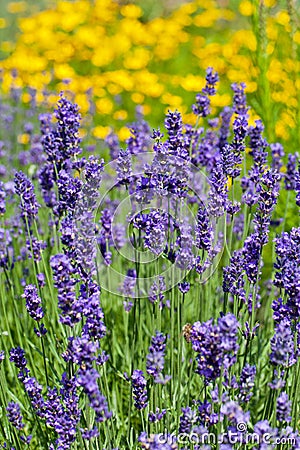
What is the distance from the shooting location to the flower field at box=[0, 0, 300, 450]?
74.7 inches

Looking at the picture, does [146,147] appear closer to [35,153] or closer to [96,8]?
[35,153]

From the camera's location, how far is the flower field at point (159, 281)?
74.7 inches

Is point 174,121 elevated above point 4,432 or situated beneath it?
elevated above

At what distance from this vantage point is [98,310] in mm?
1852

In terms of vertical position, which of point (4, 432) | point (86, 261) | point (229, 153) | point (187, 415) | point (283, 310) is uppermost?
point (229, 153)

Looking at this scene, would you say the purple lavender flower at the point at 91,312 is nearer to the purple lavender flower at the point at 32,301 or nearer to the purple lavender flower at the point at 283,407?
the purple lavender flower at the point at 32,301

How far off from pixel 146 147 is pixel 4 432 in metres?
1.82

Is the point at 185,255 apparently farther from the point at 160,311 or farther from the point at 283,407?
the point at 283,407

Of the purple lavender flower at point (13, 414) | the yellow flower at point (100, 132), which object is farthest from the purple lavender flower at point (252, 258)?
the yellow flower at point (100, 132)

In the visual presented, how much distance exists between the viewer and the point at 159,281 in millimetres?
2379

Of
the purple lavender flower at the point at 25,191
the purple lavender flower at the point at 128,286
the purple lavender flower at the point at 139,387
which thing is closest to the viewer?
the purple lavender flower at the point at 139,387

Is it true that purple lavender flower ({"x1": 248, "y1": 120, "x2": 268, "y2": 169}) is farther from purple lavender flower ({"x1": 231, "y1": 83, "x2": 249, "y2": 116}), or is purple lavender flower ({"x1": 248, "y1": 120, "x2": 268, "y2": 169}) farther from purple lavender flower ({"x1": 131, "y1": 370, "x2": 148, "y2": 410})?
purple lavender flower ({"x1": 131, "y1": 370, "x2": 148, "y2": 410})

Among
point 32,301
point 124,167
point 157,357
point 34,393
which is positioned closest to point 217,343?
point 157,357

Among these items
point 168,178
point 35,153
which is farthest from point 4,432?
point 35,153
